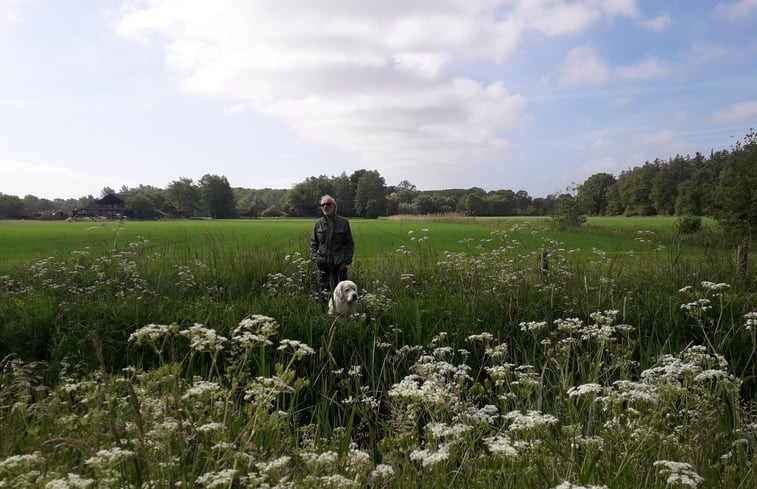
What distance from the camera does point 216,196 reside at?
113812 mm

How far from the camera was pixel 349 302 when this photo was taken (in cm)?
750

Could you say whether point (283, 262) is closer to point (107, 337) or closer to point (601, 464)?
point (107, 337)

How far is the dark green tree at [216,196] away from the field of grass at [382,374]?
347 ft

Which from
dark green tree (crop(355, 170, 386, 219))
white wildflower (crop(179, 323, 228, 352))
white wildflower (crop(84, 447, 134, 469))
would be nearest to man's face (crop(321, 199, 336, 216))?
white wildflower (crop(179, 323, 228, 352))

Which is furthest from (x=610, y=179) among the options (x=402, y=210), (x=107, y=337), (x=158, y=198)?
(x=107, y=337)

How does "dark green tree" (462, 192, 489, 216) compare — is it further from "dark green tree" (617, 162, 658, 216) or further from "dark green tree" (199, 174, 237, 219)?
"dark green tree" (199, 174, 237, 219)

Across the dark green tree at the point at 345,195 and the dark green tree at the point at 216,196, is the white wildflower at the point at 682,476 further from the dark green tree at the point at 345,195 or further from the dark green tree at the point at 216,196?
the dark green tree at the point at 216,196

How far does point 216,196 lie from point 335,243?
112 meters

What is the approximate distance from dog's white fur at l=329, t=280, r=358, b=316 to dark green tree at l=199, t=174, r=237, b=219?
113 meters

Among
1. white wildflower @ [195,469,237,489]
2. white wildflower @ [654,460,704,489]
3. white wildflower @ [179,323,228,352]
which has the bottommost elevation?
white wildflower @ [654,460,704,489]

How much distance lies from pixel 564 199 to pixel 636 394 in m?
41.9

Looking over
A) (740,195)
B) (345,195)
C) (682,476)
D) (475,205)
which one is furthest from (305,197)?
(682,476)

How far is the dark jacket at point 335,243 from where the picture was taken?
31.9 ft

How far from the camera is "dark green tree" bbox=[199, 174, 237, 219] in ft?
372
